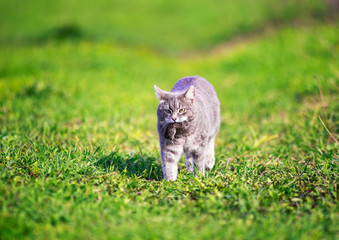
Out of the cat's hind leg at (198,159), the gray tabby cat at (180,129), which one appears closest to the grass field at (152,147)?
the cat's hind leg at (198,159)

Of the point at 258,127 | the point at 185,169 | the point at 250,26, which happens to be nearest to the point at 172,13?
the point at 250,26

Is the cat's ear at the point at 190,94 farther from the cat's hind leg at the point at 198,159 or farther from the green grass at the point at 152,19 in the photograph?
the green grass at the point at 152,19

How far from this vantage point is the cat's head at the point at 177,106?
3.52m

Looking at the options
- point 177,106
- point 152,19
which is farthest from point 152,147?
point 152,19

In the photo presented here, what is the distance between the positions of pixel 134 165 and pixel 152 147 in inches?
33.9

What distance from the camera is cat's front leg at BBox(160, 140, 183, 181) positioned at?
357 cm

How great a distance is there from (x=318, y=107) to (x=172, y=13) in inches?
632

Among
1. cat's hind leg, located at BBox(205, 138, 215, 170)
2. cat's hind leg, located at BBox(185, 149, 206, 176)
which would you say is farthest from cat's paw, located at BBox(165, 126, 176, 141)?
cat's hind leg, located at BBox(205, 138, 215, 170)

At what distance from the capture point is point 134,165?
12.9ft

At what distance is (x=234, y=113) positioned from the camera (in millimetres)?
7402

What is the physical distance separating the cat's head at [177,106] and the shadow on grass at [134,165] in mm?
673

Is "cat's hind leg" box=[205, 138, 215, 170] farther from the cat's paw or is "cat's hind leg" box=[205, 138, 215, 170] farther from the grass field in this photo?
the cat's paw

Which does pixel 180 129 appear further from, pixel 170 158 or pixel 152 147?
pixel 152 147

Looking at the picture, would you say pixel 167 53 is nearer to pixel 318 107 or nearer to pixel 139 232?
pixel 318 107
